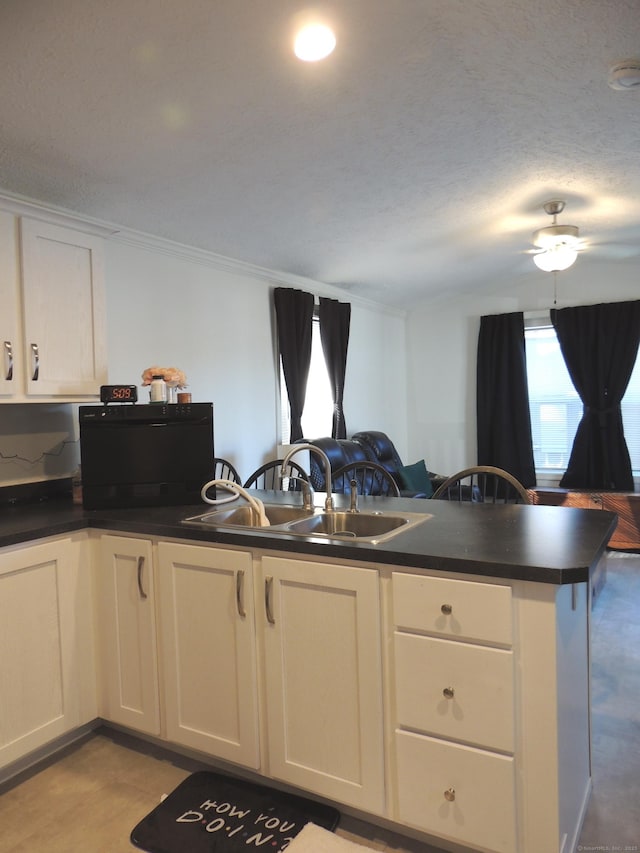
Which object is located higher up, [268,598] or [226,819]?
[268,598]

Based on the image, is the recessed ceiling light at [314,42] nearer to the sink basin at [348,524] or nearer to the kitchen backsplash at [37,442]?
the sink basin at [348,524]

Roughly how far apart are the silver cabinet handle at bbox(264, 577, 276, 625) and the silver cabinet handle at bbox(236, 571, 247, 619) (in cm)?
9

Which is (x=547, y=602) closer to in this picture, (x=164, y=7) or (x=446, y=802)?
(x=446, y=802)

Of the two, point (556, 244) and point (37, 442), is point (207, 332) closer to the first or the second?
point (37, 442)

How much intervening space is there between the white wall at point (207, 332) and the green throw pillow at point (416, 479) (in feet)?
4.06

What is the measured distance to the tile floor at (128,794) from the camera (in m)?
1.76

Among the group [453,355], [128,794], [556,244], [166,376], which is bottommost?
[128,794]

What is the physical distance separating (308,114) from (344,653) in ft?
6.47

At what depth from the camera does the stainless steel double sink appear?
2.11m

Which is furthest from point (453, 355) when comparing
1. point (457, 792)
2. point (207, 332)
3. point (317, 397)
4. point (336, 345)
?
point (457, 792)

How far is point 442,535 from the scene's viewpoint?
1811 mm

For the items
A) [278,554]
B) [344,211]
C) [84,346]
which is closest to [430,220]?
[344,211]

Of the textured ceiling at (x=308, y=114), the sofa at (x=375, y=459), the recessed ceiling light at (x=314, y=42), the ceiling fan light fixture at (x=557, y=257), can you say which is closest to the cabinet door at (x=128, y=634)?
the textured ceiling at (x=308, y=114)

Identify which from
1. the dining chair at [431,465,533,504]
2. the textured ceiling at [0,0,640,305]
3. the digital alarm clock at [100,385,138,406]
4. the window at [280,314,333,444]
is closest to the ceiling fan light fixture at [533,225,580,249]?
the textured ceiling at [0,0,640,305]
